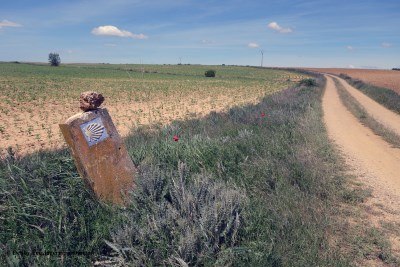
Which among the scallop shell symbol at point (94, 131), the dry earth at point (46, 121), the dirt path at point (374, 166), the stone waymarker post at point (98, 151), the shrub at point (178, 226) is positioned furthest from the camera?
the dry earth at point (46, 121)

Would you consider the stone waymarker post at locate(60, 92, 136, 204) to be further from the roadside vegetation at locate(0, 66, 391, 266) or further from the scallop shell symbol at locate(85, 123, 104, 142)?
the roadside vegetation at locate(0, 66, 391, 266)

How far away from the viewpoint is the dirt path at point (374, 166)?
16.1ft

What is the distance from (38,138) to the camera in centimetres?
1220

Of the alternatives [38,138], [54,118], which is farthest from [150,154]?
[54,118]

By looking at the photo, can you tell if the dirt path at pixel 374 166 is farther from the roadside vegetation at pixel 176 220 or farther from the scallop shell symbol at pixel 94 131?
the scallop shell symbol at pixel 94 131

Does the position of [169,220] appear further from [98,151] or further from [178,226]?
[98,151]

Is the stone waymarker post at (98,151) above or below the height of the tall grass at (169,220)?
above

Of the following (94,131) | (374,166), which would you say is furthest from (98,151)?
(374,166)

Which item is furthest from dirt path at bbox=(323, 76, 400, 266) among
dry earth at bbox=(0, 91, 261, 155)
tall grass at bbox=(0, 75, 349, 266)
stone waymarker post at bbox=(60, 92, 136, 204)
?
dry earth at bbox=(0, 91, 261, 155)

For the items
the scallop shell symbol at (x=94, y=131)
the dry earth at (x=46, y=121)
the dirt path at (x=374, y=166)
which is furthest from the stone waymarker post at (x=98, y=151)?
the dry earth at (x=46, y=121)

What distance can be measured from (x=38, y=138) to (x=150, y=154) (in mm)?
8696

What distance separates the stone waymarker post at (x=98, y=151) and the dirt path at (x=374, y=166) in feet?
10.1

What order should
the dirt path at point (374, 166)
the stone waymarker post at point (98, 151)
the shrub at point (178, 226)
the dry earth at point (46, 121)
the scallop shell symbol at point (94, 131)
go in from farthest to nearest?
the dry earth at point (46, 121) < the dirt path at point (374, 166) < the scallop shell symbol at point (94, 131) < the stone waymarker post at point (98, 151) < the shrub at point (178, 226)

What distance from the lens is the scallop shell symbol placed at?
3990 millimetres
